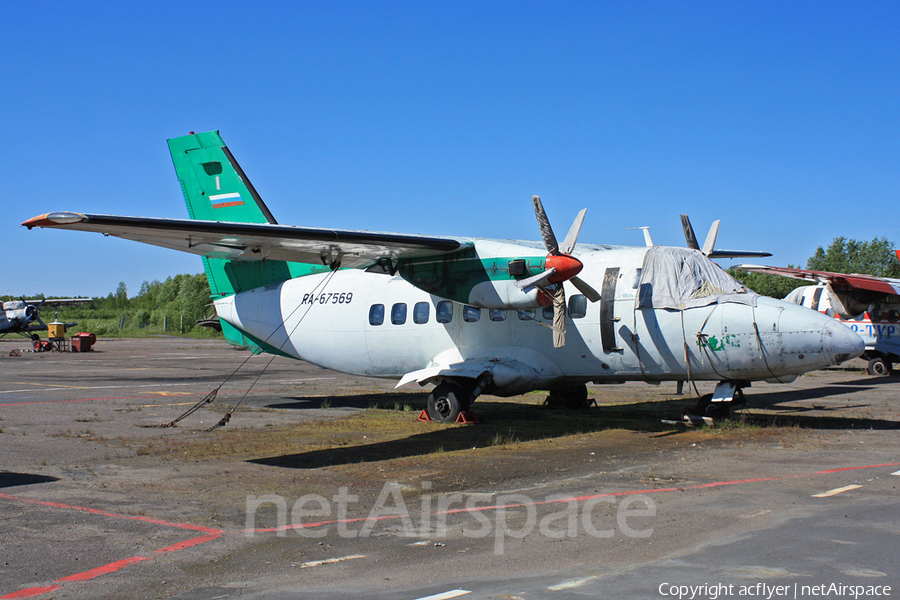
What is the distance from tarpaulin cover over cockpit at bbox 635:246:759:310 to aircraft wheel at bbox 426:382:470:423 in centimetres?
397

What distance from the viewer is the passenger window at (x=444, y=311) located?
15734 mm

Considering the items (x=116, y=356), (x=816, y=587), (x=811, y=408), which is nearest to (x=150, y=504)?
(x=816, y=587)

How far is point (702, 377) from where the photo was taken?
1339 cm

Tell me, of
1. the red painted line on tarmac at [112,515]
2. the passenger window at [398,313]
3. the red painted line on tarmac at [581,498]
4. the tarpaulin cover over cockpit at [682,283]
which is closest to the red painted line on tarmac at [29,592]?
the red painted line on tarmac at [112,515]

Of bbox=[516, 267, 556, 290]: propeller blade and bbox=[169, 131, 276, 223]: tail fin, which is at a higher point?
bbox=[169, 131, 276, 223]: tail fin

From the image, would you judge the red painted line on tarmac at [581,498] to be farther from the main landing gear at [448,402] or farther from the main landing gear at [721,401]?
the main landing gear at [448,402]

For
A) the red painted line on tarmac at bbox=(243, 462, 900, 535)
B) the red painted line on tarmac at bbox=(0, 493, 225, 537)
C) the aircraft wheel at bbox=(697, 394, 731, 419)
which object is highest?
the aircraft wheel at bbox=(697, 394, 731, 419)

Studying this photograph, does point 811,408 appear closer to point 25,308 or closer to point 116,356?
point 116,356

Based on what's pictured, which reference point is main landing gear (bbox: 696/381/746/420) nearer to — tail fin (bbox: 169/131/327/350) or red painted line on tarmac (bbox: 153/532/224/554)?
tail fin (bbox: 169/131/327/350)

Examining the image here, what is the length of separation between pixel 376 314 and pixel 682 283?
6921 millimetres

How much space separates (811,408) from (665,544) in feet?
40.9
